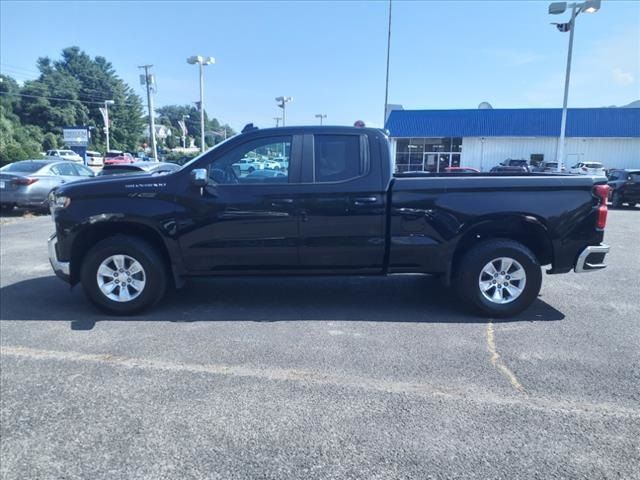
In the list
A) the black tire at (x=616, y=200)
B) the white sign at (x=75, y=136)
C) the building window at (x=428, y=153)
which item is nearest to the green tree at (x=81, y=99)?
the white sign at (x=75, y=136)

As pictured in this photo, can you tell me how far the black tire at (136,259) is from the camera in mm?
4652

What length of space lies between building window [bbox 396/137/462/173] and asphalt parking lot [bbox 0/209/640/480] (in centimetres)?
3199

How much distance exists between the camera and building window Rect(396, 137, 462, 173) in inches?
1420

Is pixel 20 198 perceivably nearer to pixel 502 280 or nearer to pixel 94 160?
pixel 502 280

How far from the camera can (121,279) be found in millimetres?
4738

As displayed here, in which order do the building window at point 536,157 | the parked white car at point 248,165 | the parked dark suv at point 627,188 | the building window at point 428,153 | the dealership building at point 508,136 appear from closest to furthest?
the parked white car at point 248,165
the parked dark suv at point 627,188
the dealership building at point 508,136
the building window at point 536,157
the building window at point 428,153

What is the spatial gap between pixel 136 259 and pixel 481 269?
3.68m

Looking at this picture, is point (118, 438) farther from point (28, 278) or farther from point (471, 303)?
point (28, 278)

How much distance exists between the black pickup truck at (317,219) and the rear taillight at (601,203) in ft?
0.04

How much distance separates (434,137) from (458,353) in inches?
1345

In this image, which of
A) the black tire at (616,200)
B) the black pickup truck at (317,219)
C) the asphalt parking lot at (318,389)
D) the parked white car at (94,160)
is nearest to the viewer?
the asphalt parking lot at (318,389)

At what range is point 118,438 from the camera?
106 inches

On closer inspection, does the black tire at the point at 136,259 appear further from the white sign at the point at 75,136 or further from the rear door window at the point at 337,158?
the white sign at the point at 75,136

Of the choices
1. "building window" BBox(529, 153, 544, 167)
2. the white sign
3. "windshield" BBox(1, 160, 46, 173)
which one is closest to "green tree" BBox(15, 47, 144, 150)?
the white sign
